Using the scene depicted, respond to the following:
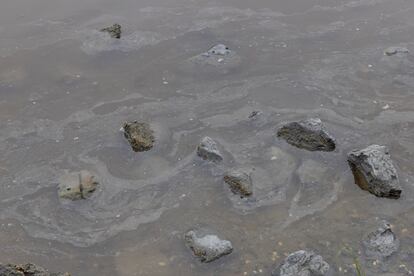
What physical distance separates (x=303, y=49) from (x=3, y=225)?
4.78 metres

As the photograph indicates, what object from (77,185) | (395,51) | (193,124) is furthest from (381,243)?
(395,51)

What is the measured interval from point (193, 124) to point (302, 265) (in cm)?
244

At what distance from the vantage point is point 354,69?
7.12m

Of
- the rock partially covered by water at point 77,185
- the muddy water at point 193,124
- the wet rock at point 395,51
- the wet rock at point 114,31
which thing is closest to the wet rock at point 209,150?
the muddy water at point 193,124

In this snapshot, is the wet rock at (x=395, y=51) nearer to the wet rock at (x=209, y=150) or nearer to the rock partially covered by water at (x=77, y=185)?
the wet rock at (x=209, y=150)

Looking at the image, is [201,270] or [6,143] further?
[6,143]

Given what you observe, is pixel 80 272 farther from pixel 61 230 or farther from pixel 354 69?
pixel 354 69

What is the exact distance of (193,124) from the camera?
620 centimetres

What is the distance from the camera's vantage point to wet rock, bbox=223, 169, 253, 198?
203 inches

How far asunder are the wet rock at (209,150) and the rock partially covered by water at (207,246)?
1.05 m

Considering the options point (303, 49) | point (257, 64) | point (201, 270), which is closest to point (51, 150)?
point (201, 270)

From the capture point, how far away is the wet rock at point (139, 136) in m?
5.73

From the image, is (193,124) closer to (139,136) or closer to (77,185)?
(139,136)

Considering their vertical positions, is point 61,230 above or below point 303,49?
below
